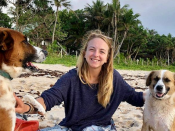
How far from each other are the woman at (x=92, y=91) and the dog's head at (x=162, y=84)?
23.9 inches

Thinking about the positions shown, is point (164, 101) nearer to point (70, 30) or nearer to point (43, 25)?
point (43, 25)

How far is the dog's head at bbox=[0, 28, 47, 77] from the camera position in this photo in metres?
2.18

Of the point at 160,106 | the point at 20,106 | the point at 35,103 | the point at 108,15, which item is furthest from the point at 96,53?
the point at 108,15

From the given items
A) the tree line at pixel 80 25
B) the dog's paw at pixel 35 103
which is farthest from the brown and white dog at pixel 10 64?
the tree line at pixel 80 25

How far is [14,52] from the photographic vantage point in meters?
2.29

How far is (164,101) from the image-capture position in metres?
3.55

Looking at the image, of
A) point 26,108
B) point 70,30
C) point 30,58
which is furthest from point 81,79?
point 70,30

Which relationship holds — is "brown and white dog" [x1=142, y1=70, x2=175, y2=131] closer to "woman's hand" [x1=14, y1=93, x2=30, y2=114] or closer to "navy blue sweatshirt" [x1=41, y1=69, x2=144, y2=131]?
"navy blue sweatshirt" [x1=41, y1=69, x2=144, y2=131]

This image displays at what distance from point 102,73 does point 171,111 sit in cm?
127

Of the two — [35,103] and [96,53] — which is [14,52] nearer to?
[35,103]

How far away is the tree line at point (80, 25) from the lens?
2516 centimetres

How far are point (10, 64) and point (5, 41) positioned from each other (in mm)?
253

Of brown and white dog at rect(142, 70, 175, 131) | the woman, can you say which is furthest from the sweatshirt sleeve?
brown and white dog at rect(142, 70, 175, 131)

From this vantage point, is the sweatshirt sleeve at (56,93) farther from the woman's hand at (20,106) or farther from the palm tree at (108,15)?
the palm tree at (108,15)
